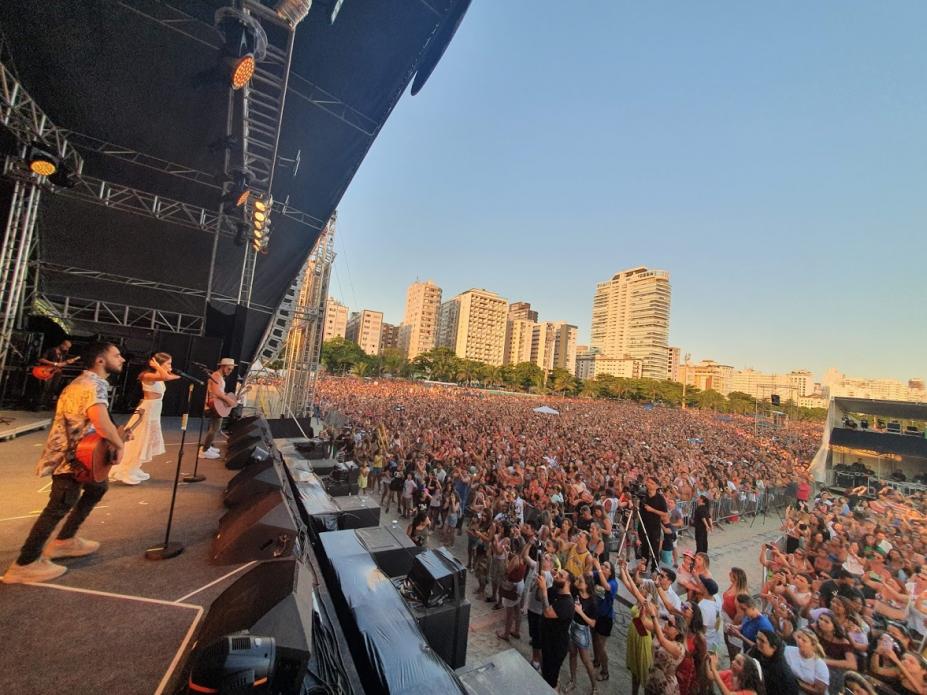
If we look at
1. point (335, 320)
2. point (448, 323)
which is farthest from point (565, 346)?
point (335, 320)

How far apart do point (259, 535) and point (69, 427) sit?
1.44 m

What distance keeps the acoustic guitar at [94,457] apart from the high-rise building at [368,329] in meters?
119

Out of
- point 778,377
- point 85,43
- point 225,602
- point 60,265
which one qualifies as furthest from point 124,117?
point 778,377

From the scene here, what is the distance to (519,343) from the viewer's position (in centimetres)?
12912

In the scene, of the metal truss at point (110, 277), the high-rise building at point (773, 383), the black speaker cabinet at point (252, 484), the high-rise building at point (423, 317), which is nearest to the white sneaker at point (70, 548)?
the black speaker cabinet at point (252, 484)

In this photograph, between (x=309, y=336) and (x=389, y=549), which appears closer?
(x=389, y=549)

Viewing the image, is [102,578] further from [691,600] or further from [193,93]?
[193,93]

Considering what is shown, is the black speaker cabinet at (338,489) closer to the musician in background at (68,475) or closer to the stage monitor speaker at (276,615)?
the musician in background at (68,475)

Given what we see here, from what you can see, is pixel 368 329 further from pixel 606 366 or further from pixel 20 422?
pixel 20 422

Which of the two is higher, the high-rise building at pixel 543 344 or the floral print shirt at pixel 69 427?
the high-rise building at pixel 543 344

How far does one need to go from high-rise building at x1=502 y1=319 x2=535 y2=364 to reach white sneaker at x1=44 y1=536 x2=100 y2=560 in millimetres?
125770

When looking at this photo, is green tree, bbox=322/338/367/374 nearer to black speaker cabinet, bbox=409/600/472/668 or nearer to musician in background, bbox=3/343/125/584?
musician in background, bbox=3/343/125/584

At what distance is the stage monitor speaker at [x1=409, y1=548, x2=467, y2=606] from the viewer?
2986 millimetres

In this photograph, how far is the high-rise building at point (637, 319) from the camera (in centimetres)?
11519
